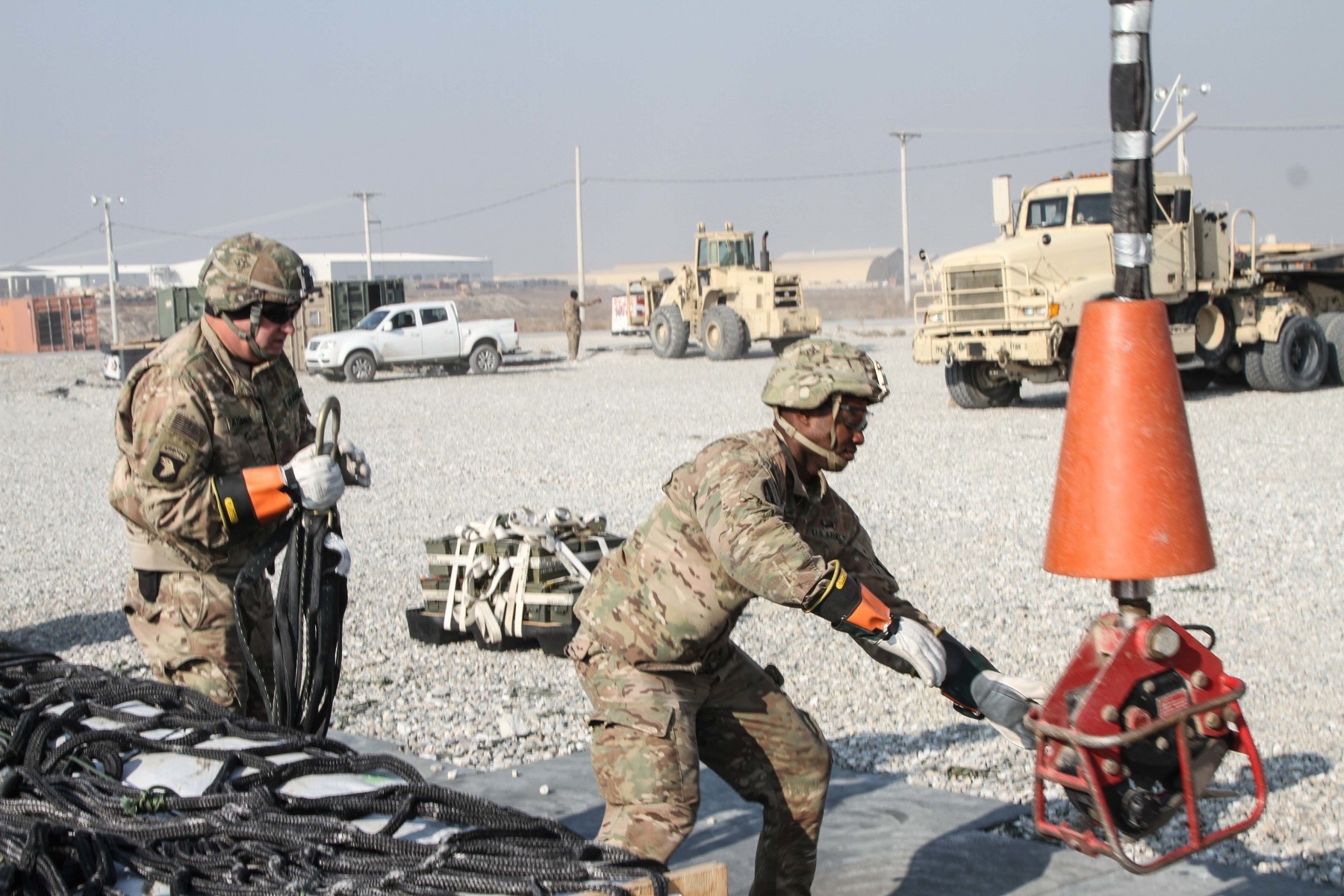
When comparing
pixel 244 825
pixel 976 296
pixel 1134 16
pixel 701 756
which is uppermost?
pixel 1134 16

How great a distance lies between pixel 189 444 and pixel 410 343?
2314 cm

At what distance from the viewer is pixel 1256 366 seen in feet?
59.8

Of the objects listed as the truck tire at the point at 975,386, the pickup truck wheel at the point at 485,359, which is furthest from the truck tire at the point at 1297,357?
the pickup truck wheel at the point at 485,359

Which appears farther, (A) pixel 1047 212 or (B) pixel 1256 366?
(B) pixel 1256 366

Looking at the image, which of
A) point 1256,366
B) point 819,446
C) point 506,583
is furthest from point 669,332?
point 819,446

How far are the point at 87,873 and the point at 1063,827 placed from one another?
1.70 meters

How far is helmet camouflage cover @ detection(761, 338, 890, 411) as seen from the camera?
327cm

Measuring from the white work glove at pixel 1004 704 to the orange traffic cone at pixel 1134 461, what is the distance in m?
0.36

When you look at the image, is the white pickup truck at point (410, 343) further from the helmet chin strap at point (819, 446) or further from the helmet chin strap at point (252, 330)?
the helmet chin strap at point (819, 446)

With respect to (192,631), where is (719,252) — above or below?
above

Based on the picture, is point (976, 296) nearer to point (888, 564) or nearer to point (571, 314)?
point (888, 564)

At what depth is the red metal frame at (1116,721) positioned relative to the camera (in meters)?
2.56

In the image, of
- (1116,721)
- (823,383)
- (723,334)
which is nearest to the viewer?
(1116,721)

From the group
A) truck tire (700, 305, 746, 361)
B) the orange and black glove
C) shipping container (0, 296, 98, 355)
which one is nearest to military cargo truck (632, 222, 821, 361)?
truck tire (700, 305, 746, 361)
